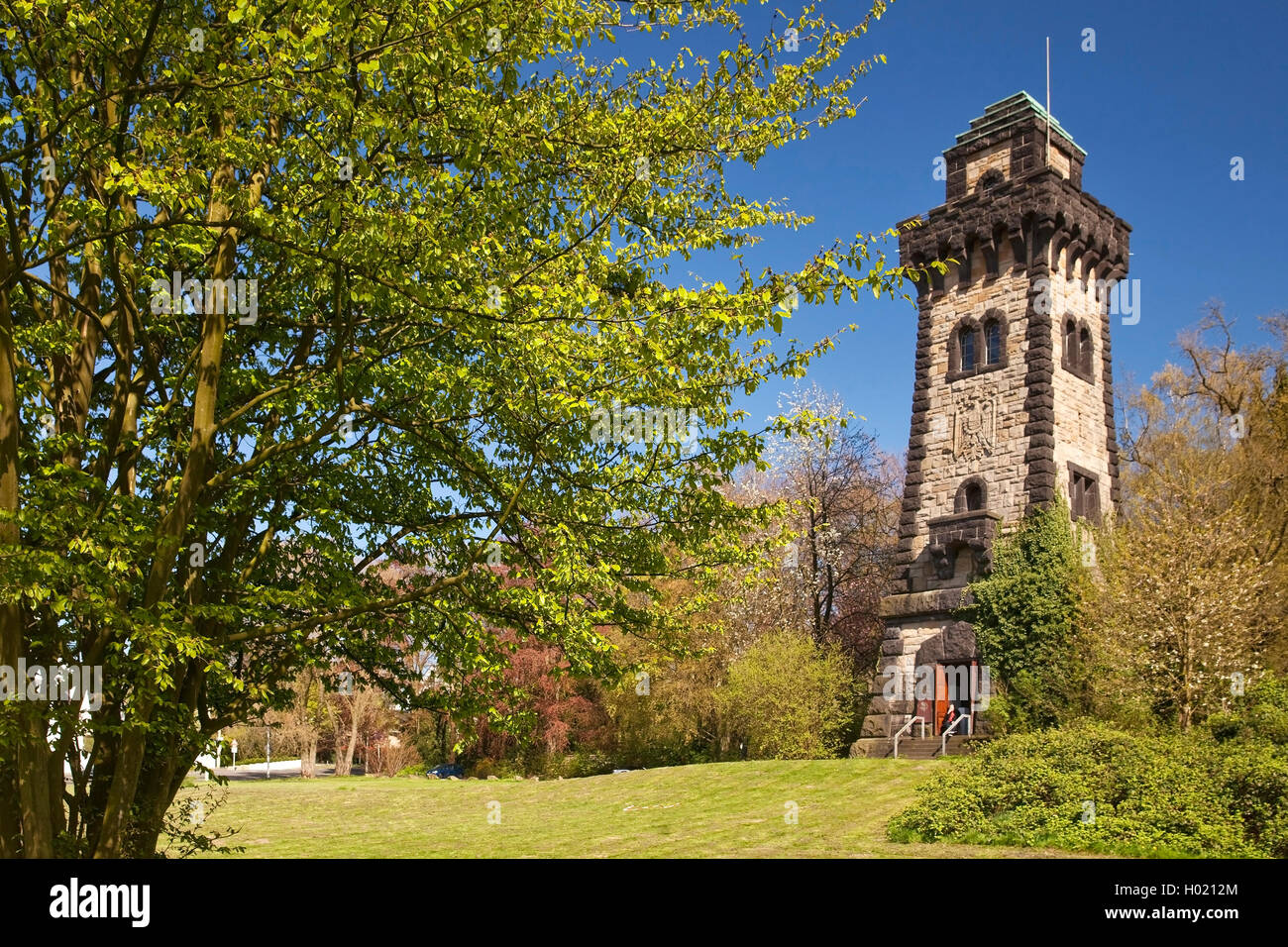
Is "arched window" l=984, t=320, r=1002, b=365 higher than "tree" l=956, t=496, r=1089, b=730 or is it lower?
higher

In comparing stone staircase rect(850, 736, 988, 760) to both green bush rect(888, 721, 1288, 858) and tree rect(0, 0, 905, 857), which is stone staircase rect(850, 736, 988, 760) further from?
tree rect(0, 0, 905, 857)

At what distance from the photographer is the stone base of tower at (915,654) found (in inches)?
1098

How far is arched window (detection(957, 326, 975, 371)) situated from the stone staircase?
11156 mm

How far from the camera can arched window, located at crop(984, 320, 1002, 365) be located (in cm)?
2964

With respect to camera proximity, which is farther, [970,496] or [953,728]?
[970,496]

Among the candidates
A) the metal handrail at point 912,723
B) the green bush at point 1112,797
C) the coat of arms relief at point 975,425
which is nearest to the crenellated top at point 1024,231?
the coat of arms relief at point 975,425

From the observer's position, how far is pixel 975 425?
2947cm

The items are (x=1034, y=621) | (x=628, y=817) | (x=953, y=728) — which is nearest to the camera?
(x=628, y=817)

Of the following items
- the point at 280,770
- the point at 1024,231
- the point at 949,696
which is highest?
the point at 1024,231

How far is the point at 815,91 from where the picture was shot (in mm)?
9320

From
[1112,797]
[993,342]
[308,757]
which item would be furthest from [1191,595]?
[308,757]

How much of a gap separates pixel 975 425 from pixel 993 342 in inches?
106

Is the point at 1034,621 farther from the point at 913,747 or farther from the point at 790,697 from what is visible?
the point at 790,697

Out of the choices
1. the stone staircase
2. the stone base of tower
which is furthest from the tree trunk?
the stone base of tower
